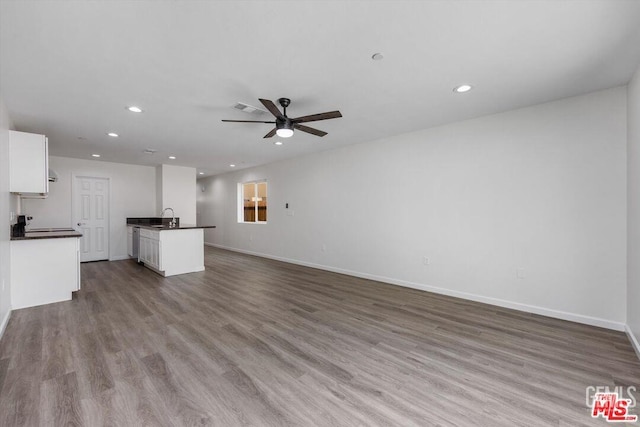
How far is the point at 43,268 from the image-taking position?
12.2 ft

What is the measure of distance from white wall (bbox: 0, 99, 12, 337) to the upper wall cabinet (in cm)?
15

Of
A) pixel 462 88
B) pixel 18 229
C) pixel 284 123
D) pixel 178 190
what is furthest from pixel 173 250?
pixel 462 88

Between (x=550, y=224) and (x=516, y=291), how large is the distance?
95cm

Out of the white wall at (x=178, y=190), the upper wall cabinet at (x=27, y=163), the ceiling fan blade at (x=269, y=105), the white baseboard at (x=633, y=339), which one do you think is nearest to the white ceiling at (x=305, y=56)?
the ceiling fan blade at (x=269, y=105)

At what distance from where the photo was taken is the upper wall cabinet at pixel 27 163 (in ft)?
11.3

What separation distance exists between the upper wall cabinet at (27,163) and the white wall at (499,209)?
363 centimetres

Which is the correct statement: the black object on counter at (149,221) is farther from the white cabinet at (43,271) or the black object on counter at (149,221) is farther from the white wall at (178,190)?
the white cabinet at (43,271)

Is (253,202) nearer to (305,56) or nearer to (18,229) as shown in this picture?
(18,229)

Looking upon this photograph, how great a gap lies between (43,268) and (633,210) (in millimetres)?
7011

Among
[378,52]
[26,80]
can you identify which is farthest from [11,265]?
[378,52]

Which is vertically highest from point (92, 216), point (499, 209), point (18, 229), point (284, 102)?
point (284, 102)

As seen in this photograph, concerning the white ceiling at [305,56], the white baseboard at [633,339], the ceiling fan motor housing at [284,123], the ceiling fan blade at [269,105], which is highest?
the white ceiling at [305,56]

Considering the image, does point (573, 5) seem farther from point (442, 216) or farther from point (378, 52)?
point (442, 216)

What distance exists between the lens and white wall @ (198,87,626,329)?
298cm
